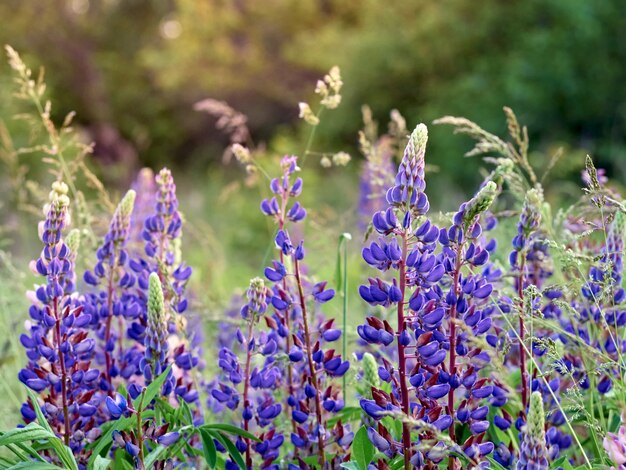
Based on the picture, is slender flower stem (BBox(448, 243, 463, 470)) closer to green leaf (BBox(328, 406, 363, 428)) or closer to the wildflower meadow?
the wildflower meadow

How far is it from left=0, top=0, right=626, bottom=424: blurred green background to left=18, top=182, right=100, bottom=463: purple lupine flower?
3.76 feet

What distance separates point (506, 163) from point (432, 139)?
12720 millimetres

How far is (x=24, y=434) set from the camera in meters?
1.43

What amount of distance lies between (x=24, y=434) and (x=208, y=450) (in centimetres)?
39

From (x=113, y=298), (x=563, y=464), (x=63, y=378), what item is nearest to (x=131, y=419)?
(x=63, y=378)

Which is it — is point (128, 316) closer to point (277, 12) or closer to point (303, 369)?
point (303, 369)

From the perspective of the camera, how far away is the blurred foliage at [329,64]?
40.8 feet

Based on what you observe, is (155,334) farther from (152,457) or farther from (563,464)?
(563,464)

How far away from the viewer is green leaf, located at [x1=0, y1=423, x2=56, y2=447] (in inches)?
56.0

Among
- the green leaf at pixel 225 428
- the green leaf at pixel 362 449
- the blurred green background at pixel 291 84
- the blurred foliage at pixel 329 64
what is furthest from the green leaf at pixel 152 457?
the blurred foliage at pixel 329 64

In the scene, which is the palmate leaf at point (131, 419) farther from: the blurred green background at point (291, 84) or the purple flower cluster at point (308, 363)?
the blurred green background at point (291, 84)

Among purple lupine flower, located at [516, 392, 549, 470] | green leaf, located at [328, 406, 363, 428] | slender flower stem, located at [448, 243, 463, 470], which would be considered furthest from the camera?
green leaf, located at [328, 406, 363, 428]

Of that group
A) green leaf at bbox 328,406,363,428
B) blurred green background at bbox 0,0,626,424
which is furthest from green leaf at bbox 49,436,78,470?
blurred green background at bbox 0,0,626,424

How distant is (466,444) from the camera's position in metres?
1.58
